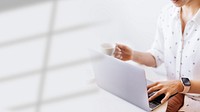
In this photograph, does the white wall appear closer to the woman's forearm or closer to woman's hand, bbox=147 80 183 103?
the woman's forearm

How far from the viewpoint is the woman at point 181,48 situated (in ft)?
3.92

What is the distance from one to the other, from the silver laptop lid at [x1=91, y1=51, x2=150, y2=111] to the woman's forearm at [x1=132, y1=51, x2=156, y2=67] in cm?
33

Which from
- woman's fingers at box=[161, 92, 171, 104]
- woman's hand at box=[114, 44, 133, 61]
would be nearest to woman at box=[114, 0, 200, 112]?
woman's hand at box=[114, 44, 133, 61]

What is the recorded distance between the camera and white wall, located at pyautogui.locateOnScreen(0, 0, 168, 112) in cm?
181

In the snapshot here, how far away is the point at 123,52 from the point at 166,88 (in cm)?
34

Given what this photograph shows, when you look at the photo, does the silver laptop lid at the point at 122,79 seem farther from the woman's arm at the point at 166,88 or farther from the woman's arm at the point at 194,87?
the woman's arm at the point at 194,87

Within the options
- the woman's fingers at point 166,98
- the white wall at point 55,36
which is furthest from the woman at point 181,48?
the white wall at point 55,36

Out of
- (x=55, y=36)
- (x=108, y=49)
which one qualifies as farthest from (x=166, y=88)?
(x=55, y=36)

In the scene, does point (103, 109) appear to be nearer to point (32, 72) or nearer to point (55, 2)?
point (32, 72)

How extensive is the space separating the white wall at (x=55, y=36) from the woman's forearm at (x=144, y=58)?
441mm

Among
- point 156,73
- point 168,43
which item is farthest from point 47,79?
point 168,43

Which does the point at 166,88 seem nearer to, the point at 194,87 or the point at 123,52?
the point at 194,87

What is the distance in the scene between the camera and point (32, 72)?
6.19 feet

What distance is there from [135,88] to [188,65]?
15.7 inches
